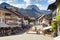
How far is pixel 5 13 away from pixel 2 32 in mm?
9995

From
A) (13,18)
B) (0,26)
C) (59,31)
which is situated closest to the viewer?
(59,31)

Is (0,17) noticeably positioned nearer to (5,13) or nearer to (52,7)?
(5,13)

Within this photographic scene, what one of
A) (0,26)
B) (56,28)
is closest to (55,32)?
(56,28)

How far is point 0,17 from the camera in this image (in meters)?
53.7

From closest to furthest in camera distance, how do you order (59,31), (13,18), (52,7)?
(59,31) → (52,7) → (13,18)

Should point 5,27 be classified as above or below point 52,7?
below

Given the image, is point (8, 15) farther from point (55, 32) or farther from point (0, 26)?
point (55, 32)

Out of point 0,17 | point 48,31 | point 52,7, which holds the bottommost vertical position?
point 48,31

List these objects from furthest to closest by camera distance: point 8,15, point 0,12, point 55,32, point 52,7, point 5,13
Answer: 1. point 8,15
2. point 5,13
3. point 0,12
4. point 52,7
5. point 55,32

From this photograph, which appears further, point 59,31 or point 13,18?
point 13,18

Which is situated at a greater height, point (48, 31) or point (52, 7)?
point (52, 7)

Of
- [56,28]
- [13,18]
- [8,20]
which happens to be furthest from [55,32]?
[13,18]

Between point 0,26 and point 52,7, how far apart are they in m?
14.5

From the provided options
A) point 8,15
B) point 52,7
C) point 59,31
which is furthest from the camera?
point 8,15
